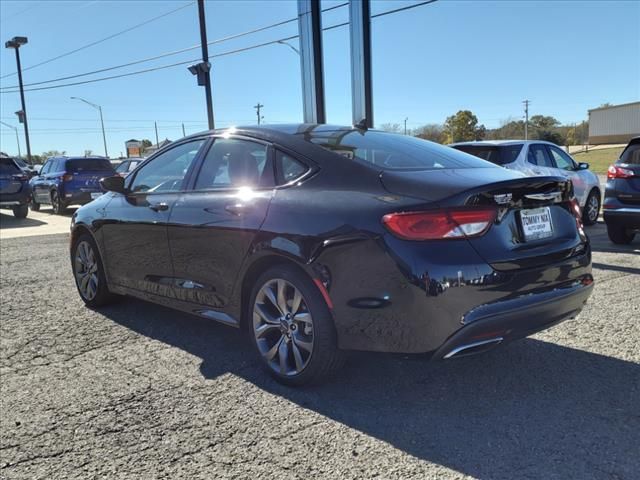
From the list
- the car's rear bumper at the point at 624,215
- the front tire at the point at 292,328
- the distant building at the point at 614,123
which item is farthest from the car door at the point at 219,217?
the distant building at the point at 614,123

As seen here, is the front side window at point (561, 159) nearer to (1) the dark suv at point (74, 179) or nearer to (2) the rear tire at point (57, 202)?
(1) the dark suv at point (74, 179)

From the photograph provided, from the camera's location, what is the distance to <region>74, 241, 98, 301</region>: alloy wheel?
5141 millimetres

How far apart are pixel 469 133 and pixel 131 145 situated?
4620cm

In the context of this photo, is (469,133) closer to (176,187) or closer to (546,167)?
(546,167)

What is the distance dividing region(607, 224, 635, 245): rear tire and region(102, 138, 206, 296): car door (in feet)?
20.9

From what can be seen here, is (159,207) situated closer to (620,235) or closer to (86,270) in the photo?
(86,270)

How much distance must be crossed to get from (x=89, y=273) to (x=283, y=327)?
2.73m

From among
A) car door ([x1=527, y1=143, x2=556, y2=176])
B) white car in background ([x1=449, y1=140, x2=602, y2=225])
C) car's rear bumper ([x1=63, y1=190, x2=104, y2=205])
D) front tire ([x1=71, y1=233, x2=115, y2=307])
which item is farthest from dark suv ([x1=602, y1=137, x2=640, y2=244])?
car's rear bumper ([x1=63, y1=190, x2=104, y2=205])

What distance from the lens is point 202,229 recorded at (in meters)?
3.75

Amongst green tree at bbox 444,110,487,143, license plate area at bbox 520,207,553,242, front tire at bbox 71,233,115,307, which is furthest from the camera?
green tree at bbox 444,110,487,143

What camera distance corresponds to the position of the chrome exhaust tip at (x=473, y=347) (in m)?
2.74

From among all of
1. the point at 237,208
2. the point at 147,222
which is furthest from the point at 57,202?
the point at 237,208

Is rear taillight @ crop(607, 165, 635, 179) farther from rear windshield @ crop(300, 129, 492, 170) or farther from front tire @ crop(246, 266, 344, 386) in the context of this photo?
front tire @ crop(246, 266, 344, 386)

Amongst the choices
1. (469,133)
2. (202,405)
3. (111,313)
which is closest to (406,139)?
(202,405)
